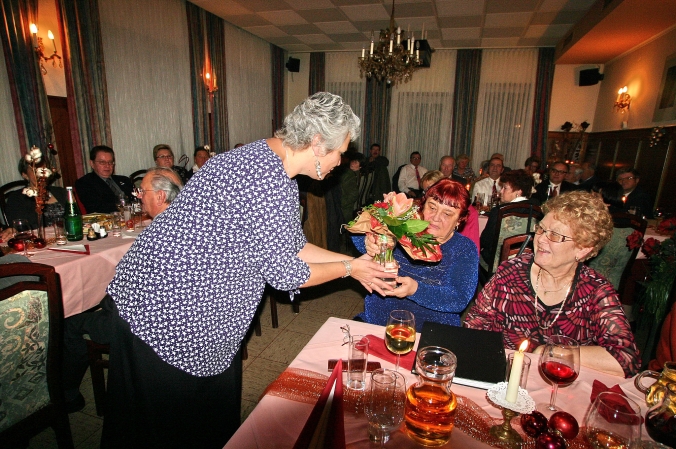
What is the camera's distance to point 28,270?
1562 mm

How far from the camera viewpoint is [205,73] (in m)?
7.76

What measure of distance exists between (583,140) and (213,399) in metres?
10.7

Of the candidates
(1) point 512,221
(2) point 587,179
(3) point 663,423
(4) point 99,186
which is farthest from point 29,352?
(2) point 587,179

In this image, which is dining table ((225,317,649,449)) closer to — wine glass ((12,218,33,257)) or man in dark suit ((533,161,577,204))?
wine glass ((12,218,33,257))

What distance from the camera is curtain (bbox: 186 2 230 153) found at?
291 inches

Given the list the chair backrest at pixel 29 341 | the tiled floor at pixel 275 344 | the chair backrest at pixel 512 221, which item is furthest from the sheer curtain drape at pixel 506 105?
the chair backrest at pixel 29 341

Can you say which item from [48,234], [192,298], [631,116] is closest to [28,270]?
[192,298]

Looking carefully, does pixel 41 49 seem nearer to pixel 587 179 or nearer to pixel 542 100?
pixel 587 179

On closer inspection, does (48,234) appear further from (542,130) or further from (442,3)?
(542,130)

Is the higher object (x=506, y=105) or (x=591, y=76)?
(x=591, y=76)

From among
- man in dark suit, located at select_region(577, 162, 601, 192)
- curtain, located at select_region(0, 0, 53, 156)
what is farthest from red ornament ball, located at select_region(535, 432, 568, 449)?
man in dark suit, located at select_region(577, 162, 601, 192)

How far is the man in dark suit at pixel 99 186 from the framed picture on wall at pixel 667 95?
8.24 meters

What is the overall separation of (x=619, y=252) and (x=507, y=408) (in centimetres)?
289

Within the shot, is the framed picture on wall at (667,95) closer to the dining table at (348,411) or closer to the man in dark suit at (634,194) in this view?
the man in dark suit at (634,194)
